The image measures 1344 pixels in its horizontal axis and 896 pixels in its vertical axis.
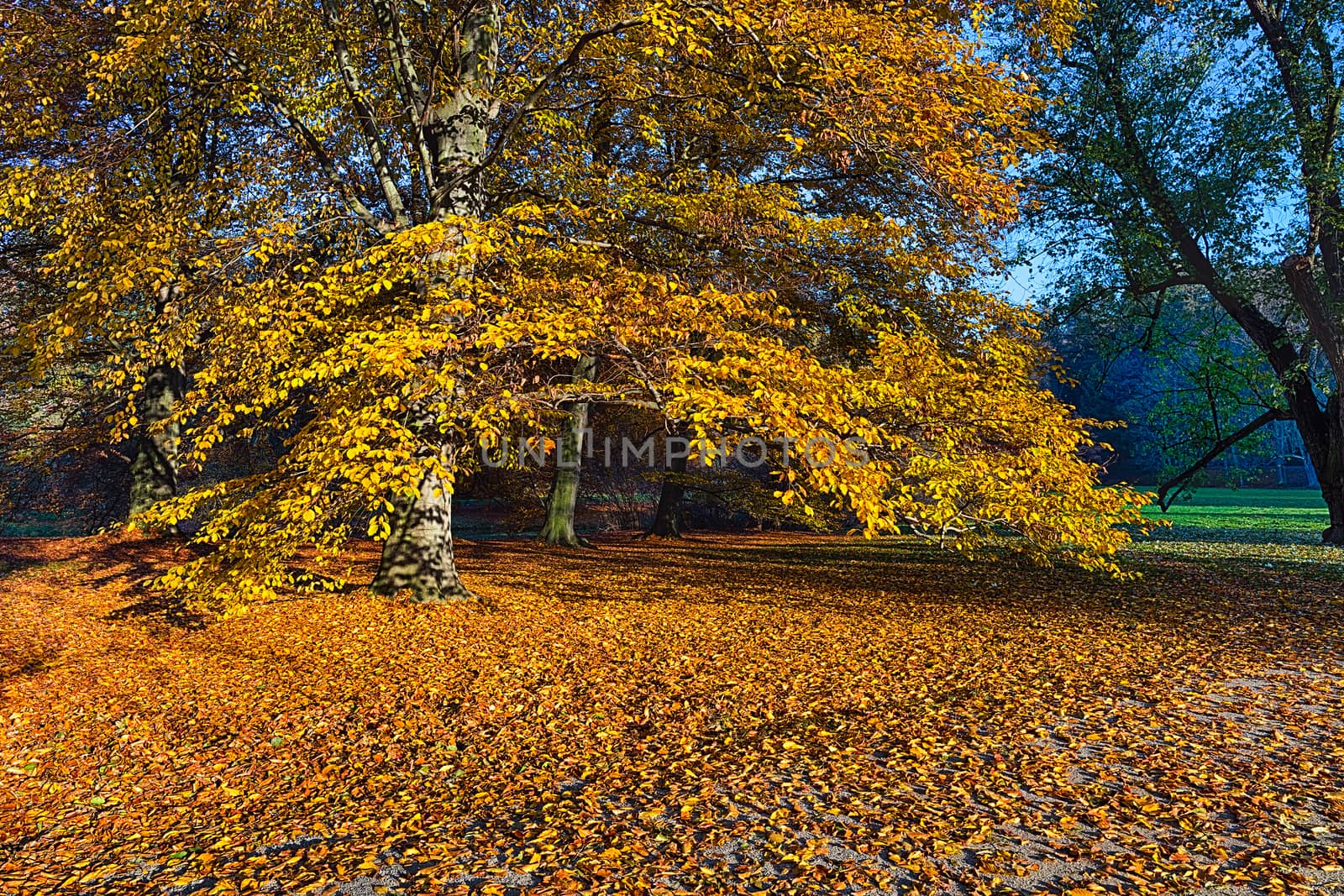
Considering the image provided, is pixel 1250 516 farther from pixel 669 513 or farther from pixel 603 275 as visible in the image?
pixel 603 275

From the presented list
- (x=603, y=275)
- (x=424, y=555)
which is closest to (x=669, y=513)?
(x=424, y=555)

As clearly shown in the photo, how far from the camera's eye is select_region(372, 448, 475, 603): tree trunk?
34.3 feet

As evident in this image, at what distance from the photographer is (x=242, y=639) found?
29.5 ft

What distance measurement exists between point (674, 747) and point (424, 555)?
5.84m

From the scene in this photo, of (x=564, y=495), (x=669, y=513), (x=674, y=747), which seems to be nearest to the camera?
(x=674, y=747)

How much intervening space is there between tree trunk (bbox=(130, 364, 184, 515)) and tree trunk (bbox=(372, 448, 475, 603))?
6.30 m

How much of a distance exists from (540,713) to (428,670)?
5.72 ft

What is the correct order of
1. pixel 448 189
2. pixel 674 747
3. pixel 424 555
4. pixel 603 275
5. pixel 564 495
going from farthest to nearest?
pixel 564 495 < pixel 424 555 < pixel 448 189 < pixel 603 275 < pixel 674 747

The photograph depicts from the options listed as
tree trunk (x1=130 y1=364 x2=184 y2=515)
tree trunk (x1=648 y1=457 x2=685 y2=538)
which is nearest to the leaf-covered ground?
tree trunk (x1=130 y1=364 x2=184 y2=515)

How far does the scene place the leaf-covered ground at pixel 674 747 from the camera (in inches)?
154

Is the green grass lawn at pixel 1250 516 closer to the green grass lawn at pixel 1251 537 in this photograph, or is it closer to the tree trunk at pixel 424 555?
the green grass lawn at pixel 1251 537

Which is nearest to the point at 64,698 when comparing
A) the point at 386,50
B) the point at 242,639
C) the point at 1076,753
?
the point at 242,639

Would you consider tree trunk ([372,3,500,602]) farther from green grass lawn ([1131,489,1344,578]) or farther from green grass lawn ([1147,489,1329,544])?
green grass lawn ([1147,489,1329,544])

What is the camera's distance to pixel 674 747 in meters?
5.68
